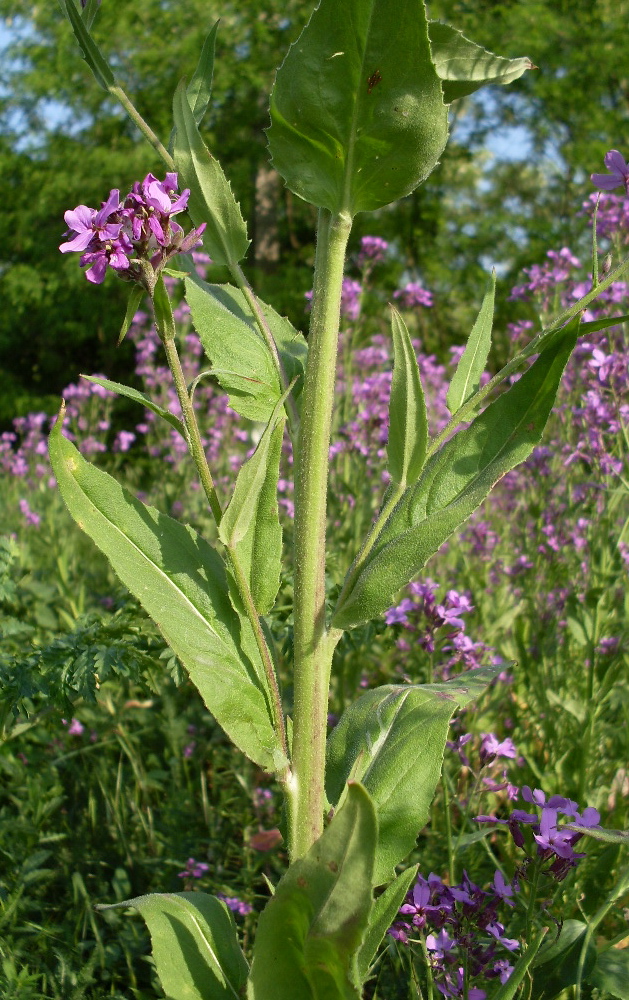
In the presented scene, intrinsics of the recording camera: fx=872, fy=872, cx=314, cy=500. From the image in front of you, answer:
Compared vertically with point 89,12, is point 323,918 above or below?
below

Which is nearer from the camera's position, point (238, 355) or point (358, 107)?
point (358, 107)

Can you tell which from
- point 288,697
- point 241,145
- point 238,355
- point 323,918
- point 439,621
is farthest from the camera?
point 241,145

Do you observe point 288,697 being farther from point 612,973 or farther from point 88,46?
point 88,46

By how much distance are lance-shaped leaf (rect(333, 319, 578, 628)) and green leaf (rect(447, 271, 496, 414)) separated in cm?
11

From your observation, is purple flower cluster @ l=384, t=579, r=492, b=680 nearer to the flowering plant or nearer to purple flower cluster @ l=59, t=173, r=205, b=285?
the flowering plant

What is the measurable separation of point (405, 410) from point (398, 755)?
0.46m

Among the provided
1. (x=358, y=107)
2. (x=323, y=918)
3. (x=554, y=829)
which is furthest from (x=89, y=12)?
(x=554, y=829)

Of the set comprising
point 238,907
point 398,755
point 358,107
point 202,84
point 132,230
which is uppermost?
point 202,84

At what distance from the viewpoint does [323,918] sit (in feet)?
3.08

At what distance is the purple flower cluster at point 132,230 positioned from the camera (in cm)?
112

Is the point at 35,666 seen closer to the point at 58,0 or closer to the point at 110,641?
the point at 110,641

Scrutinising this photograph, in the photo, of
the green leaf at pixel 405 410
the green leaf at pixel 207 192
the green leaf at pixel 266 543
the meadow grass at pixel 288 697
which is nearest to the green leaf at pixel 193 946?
the meadow grass at pixel 288 697

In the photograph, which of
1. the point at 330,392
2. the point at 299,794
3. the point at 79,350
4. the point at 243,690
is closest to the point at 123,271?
the point at 330,392

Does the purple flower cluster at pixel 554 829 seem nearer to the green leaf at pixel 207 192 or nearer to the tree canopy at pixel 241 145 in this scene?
the green leaf at pixel 207 192
